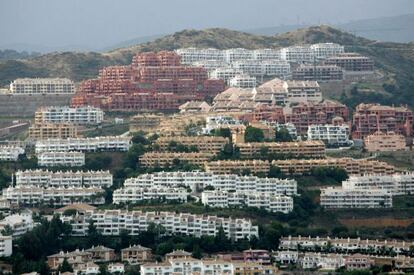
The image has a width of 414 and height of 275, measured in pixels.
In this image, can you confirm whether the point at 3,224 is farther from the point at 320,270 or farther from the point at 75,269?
the point at 320,270

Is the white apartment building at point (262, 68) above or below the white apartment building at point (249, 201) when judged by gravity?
above

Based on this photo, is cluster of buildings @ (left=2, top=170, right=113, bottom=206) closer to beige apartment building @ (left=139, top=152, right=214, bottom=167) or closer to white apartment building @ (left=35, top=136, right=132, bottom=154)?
beige apartment building @ (left=139, top=152, right=214, bottom=167)

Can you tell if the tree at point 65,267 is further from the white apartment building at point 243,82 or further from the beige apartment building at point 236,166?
the white apartment building at point 243,82

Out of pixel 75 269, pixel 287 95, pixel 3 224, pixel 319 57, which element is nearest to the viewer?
pixel 75 269

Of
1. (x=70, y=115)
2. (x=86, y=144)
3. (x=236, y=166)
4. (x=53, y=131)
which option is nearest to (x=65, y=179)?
(x=86, y=144)

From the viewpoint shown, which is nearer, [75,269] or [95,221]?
[75,269]

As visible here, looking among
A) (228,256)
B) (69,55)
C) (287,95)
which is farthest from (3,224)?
(69,55)

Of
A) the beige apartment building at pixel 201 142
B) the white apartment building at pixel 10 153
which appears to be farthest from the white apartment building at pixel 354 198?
the white apartment building at pixel 10 153

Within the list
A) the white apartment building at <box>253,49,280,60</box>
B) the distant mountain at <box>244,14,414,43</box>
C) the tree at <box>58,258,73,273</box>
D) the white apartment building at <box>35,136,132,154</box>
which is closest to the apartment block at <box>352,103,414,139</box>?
the white apartment building at <box>35,136,132,154</box>
